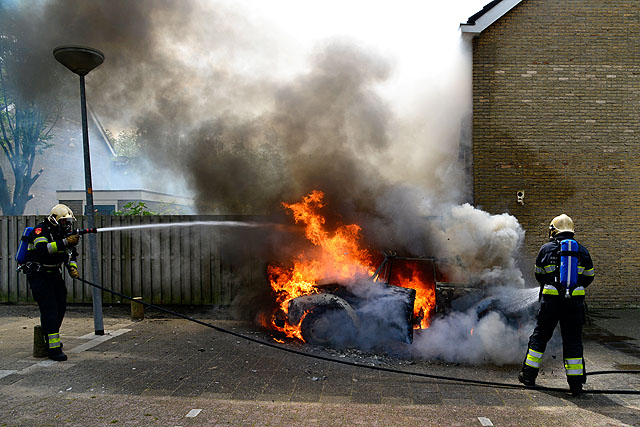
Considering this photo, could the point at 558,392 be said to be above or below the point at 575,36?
below

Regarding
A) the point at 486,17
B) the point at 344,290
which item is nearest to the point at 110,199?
the point at 344,290

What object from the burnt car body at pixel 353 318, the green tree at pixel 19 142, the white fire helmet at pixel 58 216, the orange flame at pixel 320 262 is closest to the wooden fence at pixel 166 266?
the orange flame at pixel 320 262

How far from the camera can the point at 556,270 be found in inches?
179

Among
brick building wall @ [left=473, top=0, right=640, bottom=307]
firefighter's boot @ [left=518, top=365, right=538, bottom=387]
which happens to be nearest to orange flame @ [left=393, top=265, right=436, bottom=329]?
firefighter's boot @ [left=518, top=365, right=538, bottom=387]

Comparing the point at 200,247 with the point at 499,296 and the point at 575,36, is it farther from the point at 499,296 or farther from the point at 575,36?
the point at 575,36

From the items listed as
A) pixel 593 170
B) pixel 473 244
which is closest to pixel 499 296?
pixel 473 244

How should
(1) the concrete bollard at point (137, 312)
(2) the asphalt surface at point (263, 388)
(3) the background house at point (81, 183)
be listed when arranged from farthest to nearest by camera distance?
(3) the background house at point (81, 183) → (1) the concrete bollard at point (137, 312) → (2) the asphalt surface at point (263, 388)

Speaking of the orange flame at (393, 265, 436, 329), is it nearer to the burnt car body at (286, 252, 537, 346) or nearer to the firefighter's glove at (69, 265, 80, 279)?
the burnt car body at (286, 252, 537, 346)

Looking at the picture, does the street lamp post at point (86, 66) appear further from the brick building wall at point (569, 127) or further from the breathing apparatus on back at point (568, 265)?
the brick building wall at point (569, 127)

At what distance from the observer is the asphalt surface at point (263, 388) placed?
373cm

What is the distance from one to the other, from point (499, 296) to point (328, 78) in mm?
5367

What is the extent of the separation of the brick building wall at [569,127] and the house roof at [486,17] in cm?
21

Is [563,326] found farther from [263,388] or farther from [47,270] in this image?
[47,270]

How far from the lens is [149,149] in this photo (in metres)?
8.15
